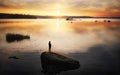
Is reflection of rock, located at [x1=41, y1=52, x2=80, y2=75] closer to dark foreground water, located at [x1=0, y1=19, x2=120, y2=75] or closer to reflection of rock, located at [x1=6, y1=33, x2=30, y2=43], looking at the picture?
dark foreground water, located at [x1=0, y1=19, x2=120, y2=75]

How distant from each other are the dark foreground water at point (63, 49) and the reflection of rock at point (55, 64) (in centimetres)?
5

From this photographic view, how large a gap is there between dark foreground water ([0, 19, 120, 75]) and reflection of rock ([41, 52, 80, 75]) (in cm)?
5

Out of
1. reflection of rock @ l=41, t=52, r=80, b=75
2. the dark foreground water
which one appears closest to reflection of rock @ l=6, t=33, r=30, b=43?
the dark foreground water

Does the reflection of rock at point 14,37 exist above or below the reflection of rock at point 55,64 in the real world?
above

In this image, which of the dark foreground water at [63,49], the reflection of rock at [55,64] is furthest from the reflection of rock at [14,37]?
the reflection of rock at [55,64]

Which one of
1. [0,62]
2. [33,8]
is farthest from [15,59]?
[33,8]

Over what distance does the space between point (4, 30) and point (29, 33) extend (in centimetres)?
24

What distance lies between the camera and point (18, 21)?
3566mm

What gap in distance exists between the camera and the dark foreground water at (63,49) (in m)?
2.87

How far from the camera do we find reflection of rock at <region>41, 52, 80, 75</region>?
274cm

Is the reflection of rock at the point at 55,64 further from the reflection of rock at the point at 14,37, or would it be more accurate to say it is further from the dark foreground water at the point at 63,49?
the reflection of rock at the point at 14,37

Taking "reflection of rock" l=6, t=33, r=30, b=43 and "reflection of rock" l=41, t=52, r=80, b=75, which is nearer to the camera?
"reflection of rock" l=41, t=52, r=80, b=75

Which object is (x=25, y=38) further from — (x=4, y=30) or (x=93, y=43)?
(x=93, y=43)

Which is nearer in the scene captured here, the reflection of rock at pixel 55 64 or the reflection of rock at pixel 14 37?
the reflection of rock at pixel 55 64
